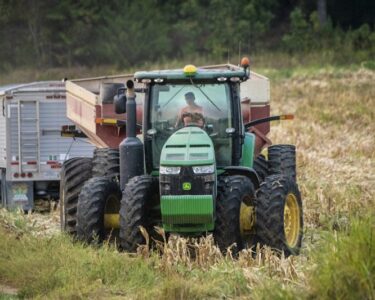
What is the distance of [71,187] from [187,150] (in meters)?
2.58

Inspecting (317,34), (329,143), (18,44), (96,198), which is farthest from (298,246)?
(18,44)

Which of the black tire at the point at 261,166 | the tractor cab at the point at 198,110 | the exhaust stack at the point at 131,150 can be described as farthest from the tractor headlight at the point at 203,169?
the black tire at the point at 261,166

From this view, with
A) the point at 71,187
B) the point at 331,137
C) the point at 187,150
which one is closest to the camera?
the point at 187,150

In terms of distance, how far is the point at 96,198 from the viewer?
1247 cm

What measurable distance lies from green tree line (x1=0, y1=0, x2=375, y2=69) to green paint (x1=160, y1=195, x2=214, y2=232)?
40.6m

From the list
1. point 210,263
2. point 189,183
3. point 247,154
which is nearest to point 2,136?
point 247,154

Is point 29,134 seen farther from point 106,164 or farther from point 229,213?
point 229,213

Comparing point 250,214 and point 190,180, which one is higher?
point 190,180

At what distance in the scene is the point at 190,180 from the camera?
472 inches

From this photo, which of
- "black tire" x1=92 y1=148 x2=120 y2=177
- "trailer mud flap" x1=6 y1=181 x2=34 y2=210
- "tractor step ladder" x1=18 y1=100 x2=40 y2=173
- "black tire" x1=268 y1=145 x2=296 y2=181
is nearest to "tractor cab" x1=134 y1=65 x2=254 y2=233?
"black tire" x1=92 y1=148 x2=120 y2=177

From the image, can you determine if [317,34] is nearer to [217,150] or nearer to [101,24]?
[101,24]

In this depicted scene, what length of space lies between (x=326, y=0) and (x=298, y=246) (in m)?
45.6

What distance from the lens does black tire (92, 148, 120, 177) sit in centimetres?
1394

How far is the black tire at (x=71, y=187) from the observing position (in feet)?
45.0
